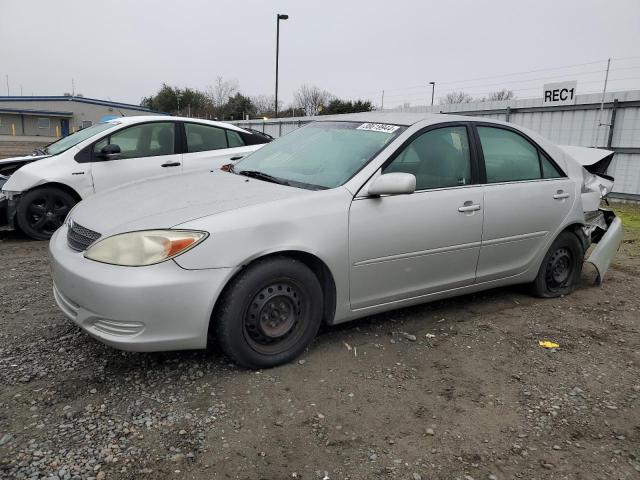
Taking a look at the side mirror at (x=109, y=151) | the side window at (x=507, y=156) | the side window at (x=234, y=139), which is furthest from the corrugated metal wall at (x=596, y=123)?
the side window at (x=507, y=156)

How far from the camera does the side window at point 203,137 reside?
7.05 meters

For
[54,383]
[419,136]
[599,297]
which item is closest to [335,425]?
[54,383]

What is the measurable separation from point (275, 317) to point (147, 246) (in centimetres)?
87

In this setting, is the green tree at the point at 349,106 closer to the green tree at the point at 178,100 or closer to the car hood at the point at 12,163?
the green tree at the point at 178,100

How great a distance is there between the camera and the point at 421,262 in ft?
12.0

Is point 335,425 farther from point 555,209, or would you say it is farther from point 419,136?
point 555,209

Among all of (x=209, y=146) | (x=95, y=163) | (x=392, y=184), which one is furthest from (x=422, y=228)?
(x=95, y=163)

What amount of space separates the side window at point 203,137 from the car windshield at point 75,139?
97 centimetres

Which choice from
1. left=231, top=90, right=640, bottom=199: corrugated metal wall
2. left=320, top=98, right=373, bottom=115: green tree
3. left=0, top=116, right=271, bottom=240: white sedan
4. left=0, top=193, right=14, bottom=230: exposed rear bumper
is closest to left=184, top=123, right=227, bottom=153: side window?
left=0, top=116, right=271, bottom=240: white sedan

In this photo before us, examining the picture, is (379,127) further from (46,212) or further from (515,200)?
(46,212)

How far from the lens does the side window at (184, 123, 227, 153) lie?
23.1ft

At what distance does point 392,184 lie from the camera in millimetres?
3316

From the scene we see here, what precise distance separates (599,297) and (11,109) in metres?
57.7

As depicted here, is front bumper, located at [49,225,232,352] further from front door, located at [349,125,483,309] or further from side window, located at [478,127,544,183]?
side window, located at [478,127,544,183]
